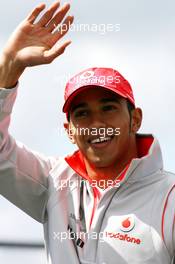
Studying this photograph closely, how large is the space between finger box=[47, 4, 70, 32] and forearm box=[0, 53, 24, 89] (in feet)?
1.37

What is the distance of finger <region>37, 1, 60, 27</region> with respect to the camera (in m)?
4.11

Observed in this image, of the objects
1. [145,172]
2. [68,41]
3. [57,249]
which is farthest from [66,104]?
[57,249]

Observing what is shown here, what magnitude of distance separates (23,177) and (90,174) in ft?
1.64

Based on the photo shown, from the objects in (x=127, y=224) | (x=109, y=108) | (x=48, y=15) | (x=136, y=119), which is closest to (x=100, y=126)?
(x=109, y=108)

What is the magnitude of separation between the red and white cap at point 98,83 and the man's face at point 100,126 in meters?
0.05

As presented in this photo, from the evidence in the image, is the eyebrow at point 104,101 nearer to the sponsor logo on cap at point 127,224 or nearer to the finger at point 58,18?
the finger at point 58,18

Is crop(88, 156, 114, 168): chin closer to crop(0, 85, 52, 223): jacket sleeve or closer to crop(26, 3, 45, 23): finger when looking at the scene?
crop(0, 85, 52, 223): jacket sleeve

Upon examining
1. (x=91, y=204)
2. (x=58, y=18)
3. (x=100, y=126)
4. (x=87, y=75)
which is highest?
(x=58, y=18)

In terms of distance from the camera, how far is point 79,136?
3.90 m

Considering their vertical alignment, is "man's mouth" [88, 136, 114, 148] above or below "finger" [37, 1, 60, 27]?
below

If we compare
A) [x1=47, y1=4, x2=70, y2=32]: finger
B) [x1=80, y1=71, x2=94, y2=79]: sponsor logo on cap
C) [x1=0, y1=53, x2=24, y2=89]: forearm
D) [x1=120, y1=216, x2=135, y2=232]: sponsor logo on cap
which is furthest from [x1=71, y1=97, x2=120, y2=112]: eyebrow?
[x1=120, y1=216, x2=135, y2=232]: sponsor logo on cap

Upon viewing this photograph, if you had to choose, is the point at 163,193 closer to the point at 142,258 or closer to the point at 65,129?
the point at 142,258

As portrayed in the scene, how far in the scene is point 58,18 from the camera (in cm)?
412

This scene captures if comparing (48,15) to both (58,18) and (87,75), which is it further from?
(87,75)
